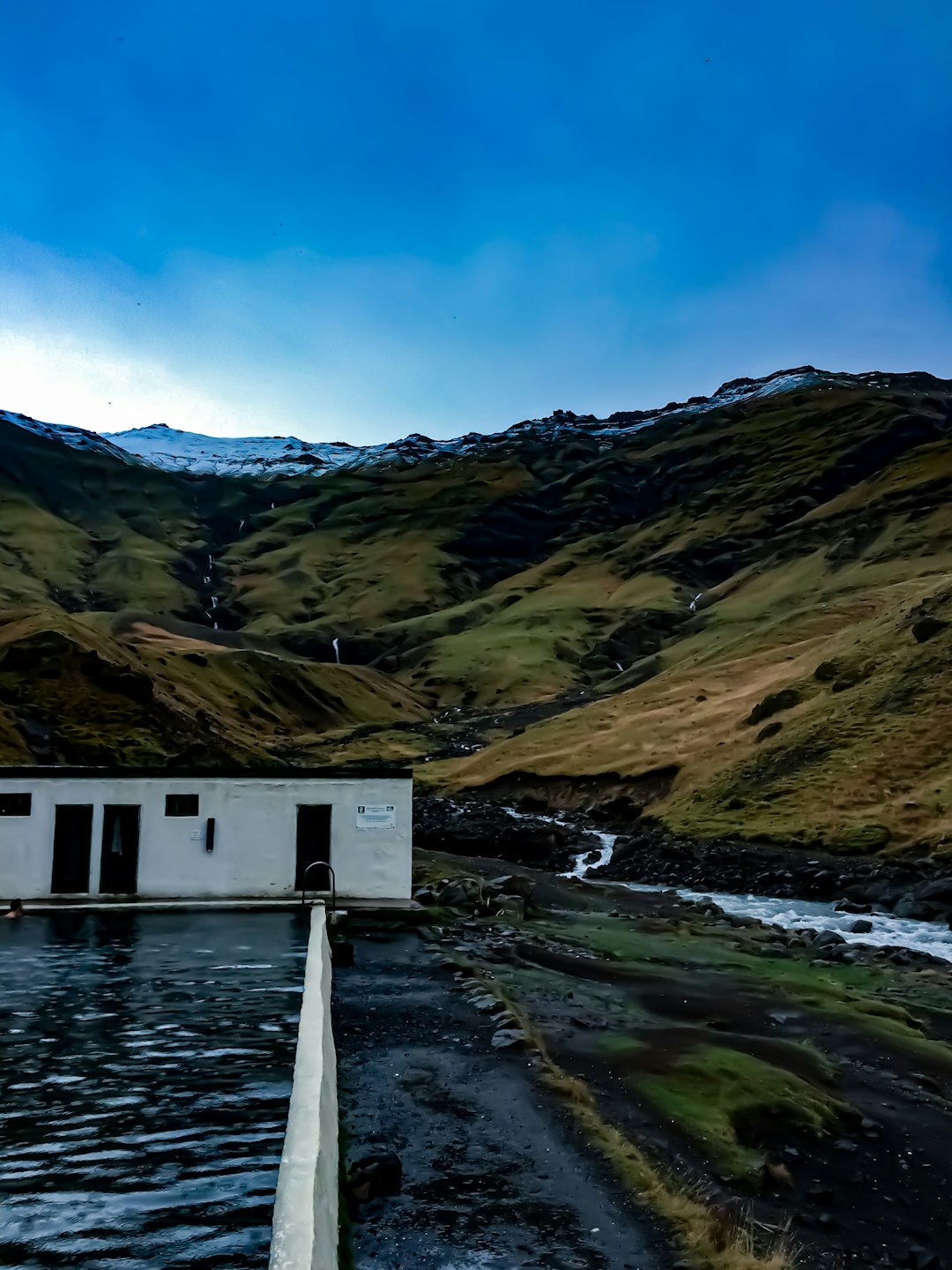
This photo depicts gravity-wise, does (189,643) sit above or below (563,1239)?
above

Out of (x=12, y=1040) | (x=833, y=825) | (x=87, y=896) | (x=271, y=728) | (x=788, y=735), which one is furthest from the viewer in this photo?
(x=271, y=728)

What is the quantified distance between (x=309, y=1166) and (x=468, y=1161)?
408 cm

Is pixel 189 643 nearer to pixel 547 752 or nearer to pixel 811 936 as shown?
pixel 547 752

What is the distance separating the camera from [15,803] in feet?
102

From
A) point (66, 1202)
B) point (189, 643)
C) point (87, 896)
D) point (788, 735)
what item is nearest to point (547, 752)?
point (788, 735)

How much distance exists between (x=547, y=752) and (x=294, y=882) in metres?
56.0

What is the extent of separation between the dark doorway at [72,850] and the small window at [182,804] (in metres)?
2.40

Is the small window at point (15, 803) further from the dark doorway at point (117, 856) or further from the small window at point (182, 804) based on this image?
the small window at point (182, 804)

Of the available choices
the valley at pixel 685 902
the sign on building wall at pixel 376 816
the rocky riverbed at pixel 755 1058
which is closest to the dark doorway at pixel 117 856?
the sign on building wall at pixel 376 816

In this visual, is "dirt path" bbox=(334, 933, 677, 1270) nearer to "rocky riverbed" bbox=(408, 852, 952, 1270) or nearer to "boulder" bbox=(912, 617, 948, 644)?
"rocky riverbed" bbox=(408, 852, 952, 1270)

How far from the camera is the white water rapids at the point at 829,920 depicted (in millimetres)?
35031

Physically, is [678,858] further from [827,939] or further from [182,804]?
[182,804]

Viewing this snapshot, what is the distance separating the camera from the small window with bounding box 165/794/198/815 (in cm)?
3167

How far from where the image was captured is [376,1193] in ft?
38.2
